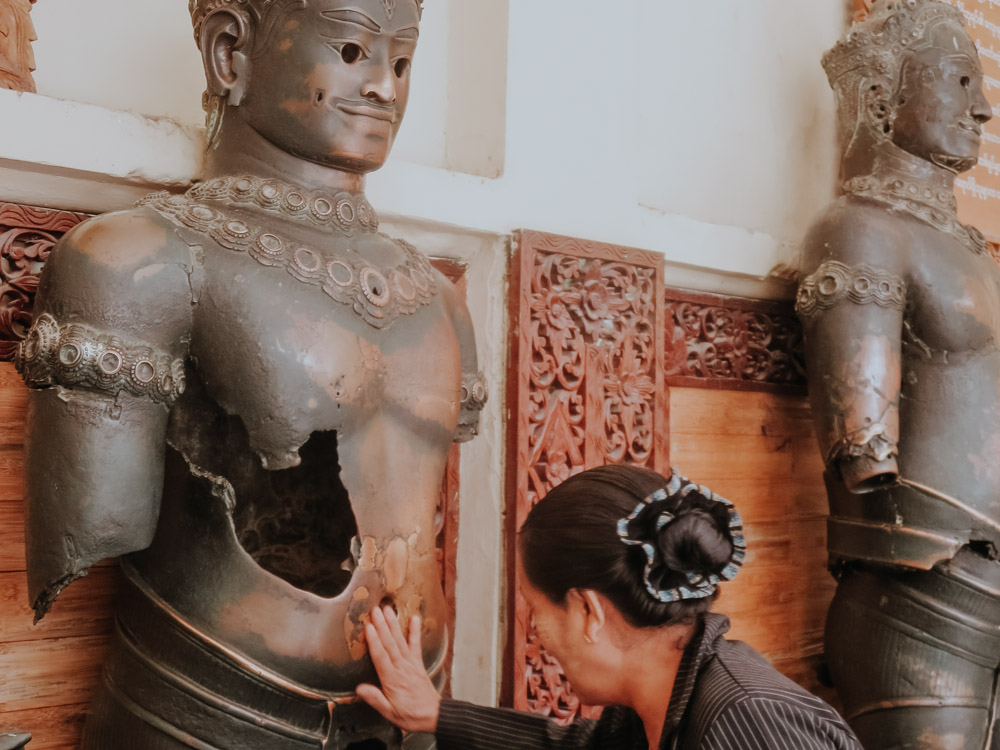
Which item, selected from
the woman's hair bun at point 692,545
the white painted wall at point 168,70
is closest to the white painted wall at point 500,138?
the white painted wall at point 168,70

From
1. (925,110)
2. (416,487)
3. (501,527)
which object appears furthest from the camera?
(925,110)

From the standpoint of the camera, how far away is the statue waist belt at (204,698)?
137 cm

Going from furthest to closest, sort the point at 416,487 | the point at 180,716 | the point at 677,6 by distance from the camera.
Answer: the point at 677,6 → the point at 416,487 → the point at 180,716

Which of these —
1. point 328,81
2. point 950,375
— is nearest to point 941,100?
point 950,375

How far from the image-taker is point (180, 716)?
137 centimetres

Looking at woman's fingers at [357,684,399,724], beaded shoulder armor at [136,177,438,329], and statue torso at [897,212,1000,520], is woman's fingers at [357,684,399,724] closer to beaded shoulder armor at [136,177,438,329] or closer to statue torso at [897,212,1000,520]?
beaded shoulder armor at [136,177,438,329]

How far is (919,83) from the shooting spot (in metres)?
2.41

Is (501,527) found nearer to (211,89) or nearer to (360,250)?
(360,250)

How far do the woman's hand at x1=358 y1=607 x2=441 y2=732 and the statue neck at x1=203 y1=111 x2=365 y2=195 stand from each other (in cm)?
69

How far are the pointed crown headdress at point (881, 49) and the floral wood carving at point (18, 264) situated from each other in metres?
1.98

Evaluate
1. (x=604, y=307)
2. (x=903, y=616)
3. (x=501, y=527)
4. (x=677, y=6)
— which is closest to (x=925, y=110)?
(x=677, y=6)

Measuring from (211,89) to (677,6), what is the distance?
1647mm

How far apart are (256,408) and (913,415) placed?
1.57 meters

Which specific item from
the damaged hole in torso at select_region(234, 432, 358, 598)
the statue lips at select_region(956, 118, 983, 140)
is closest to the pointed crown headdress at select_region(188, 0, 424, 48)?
the damaged hole in torso at select_region(234, 432, 358, 598)
